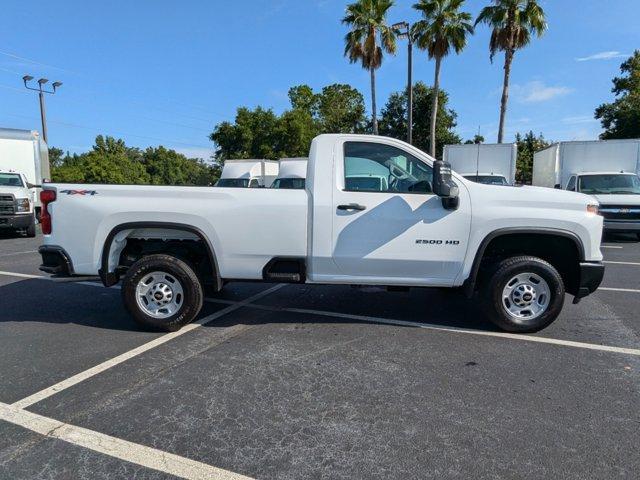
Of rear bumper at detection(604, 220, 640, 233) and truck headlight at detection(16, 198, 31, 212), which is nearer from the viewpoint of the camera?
rear bumper at detection(604, 220, 640, 233)

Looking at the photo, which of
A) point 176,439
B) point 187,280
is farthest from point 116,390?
point 187,280

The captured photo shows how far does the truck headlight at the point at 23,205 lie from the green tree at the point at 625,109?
121 ft

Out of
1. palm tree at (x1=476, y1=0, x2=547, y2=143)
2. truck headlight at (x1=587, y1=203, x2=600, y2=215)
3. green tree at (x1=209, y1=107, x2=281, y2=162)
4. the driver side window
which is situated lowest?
truck headlight at (x1=587, y1=203, x2=600, y2=215)

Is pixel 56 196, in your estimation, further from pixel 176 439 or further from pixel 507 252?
pixel 507 252

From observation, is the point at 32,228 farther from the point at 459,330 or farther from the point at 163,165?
the point at 163,165

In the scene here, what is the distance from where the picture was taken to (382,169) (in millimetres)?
4836

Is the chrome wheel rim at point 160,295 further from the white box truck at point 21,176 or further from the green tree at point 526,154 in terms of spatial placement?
the green tree at point 526,154

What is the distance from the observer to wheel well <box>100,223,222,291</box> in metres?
4.72

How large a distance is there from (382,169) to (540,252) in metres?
2.02

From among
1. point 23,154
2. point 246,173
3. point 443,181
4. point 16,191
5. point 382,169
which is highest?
point 23,154

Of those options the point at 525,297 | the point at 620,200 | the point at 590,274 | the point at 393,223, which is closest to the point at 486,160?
the point at 620,200

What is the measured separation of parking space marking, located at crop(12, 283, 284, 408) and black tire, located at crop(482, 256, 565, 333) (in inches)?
106

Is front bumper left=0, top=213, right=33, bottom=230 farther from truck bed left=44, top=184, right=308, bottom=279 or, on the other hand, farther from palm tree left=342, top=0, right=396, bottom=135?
palm tree left=342, top=0, right=396, bottom=135

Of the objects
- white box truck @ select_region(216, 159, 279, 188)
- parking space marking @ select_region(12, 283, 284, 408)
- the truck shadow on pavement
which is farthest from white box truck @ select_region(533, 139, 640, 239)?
white box truck @ select_region(216, 159, 279, 188)
